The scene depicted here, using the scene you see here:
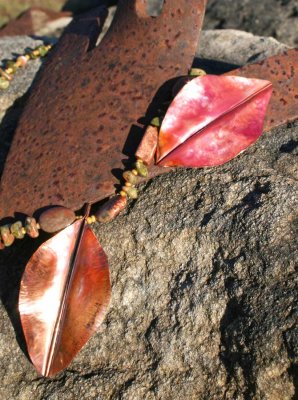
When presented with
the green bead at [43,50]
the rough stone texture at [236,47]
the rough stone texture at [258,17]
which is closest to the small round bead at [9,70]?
the green bead at [43,50]

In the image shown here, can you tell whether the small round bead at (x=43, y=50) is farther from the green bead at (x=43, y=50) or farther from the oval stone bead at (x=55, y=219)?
the oval stone bead at (x=55, y=219)

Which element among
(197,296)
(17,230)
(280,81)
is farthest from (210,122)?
(17,230)

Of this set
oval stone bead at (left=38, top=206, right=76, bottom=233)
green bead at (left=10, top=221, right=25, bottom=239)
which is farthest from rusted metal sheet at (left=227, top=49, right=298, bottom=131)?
green bead at (left=10, top=221, right=25, bottom=239)

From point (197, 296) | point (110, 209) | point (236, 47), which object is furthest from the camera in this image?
point (236, 47)

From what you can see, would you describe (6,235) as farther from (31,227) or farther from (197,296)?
(197,296)

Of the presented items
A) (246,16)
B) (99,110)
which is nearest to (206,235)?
(99,110)

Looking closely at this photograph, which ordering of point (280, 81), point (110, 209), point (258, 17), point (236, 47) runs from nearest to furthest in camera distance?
1. point (110, 209)
2. point (280, 81)
3. point (236, 47)
4. point (258, 17)

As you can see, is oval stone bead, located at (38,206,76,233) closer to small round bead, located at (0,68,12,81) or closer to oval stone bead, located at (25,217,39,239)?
oval stone bead, located at (25,217,39,239)

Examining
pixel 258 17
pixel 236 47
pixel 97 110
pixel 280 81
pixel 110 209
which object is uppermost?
pixel 97 110
